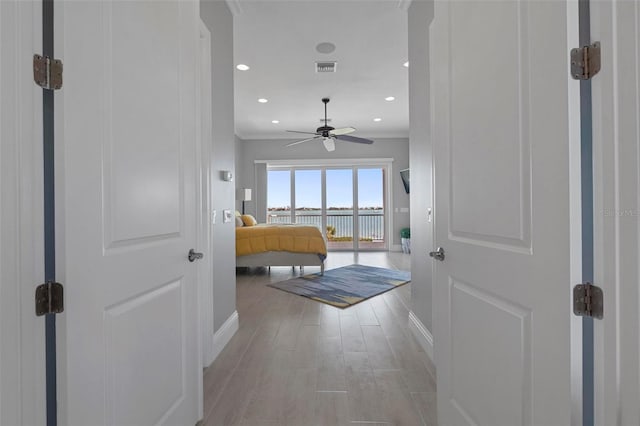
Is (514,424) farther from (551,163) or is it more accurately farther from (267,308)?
(267,308)

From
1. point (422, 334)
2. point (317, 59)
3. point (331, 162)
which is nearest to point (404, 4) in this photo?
point (317, 59)

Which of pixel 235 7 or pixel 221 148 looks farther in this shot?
pixel 235 7

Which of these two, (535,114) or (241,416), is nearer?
(535,114)

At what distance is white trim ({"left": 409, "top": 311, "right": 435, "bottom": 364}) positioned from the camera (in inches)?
84.9

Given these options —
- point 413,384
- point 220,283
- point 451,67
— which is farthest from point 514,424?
point 220,283

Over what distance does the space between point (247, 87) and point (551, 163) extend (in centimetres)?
459

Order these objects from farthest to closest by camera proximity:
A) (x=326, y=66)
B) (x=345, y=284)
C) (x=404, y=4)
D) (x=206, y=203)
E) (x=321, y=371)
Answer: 1. (x=345, y=284)
2. (x=326, y=66)
3. (x=404, y=4)
4. (x=206, y=203)
5. (x=321, y=371)

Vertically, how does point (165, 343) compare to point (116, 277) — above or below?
below

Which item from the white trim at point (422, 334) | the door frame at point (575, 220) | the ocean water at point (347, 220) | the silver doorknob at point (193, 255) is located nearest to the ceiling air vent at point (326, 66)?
the white trim at point (422, 334)

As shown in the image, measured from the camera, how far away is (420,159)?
7.88 ft

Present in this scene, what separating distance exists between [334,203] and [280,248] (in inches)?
134

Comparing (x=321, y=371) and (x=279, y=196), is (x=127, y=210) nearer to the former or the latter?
(x=321, y=371)

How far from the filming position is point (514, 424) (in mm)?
995

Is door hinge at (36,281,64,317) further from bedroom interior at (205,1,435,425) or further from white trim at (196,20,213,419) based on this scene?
white trim at (196,20,213,419)
